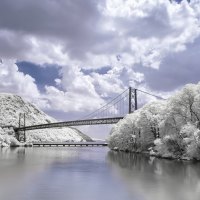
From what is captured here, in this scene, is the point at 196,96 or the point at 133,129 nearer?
the point at 196,96

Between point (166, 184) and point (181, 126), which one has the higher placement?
point (181, 126)

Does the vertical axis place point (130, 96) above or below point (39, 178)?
above

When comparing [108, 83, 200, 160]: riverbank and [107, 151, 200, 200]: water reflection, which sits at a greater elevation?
[108, 83, 200, 160]: riverbank

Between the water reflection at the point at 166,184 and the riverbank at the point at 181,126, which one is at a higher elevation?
the riverbank at the point at 181,126

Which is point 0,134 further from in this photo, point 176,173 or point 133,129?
point 176,173

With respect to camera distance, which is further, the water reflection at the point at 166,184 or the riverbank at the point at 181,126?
the riverbank at the point at 181,126

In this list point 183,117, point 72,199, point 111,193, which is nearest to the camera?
point 72,199

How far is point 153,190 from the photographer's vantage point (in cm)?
3347

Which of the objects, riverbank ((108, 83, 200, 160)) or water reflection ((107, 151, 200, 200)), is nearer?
water reflection ((107, 151, 200, 200))

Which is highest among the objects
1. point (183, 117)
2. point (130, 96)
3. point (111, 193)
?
point (130, 96)

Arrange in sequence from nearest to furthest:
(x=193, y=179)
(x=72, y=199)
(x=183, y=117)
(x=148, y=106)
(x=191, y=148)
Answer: (x=72, y=199)
(x=193, y=179)
(x=191, y=148)
(x=183, y=117)
(x=148, y=106)

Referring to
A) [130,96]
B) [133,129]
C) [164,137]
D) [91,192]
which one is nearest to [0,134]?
[130,96]

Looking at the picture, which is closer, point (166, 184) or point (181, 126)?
point (166, 184)

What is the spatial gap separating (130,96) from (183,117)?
7860 cm
